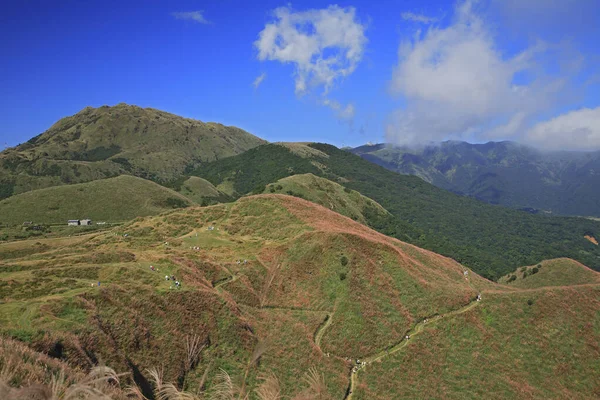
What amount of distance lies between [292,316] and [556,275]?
9445 centimetres

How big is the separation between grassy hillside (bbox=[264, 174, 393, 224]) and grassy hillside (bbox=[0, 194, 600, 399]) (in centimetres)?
5723

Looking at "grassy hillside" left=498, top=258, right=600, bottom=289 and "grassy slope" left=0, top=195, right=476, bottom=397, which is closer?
"grassy slope" left=0, top=195, right=476, bottom=397

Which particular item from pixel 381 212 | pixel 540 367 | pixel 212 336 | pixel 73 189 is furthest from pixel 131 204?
pixel 540 367

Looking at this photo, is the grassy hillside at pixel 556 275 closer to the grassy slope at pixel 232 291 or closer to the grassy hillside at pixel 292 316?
the grassy slope at pixel 232 291

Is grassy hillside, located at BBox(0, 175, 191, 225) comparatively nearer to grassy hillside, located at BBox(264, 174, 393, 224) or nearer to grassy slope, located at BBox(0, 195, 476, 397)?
grassy hillside, located at BBox(264, 174, 393, 224)

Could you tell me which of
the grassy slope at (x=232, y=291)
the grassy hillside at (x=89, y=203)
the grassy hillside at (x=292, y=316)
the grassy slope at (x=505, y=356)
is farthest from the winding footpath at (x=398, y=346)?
the grassy hillside at (x=89, y=203)

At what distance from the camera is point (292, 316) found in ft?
180

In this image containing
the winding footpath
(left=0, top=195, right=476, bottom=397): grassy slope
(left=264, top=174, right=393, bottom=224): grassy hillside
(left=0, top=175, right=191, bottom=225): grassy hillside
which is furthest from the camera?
(left=0, top=175, right=191, bottom=225): grassy hillside

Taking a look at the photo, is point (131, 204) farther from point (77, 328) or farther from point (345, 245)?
point (77, 328)

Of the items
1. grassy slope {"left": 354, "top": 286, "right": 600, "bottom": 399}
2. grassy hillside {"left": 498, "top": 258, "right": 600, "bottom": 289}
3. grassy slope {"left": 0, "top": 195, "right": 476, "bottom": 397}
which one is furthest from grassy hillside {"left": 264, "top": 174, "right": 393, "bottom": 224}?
grassy slope {"left": 354, "top": 286, "right": 600, "bottom": 399}

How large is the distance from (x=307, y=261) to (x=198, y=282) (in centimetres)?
2117

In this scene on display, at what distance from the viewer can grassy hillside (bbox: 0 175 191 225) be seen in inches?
6127

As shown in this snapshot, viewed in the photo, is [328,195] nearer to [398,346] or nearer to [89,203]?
[398,346]

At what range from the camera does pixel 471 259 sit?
571 ft
